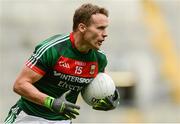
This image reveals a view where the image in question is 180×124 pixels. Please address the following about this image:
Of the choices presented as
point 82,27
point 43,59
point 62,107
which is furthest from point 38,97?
point 82,27

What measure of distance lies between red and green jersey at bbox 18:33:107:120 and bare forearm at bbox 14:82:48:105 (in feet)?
0.49

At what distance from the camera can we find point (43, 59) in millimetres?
4383

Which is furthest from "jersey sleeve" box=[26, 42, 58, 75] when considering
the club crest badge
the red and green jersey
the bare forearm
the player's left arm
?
the player's left arm

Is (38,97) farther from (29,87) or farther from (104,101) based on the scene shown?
(104,101)

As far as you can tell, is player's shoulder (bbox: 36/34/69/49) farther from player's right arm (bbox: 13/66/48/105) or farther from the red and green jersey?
player's right arm (bbox: 13/66/48/105)

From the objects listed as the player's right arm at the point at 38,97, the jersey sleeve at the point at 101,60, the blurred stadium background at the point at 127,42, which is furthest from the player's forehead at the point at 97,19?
the blurred stadium background at the point at 127,42

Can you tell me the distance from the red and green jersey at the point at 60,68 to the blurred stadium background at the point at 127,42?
19.1 ft

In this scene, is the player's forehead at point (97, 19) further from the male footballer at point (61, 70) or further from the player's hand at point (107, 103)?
the player's hand at point (107, 103)

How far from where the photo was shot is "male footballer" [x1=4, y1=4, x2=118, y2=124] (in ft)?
14.2

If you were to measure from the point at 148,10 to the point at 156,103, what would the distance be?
180 centimetres

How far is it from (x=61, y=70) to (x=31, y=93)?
35 centimetres

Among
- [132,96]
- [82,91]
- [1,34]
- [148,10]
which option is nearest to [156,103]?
[132,96]

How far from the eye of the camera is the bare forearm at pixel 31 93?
4262 millimetres

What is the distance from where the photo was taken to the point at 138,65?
35.6 ft
